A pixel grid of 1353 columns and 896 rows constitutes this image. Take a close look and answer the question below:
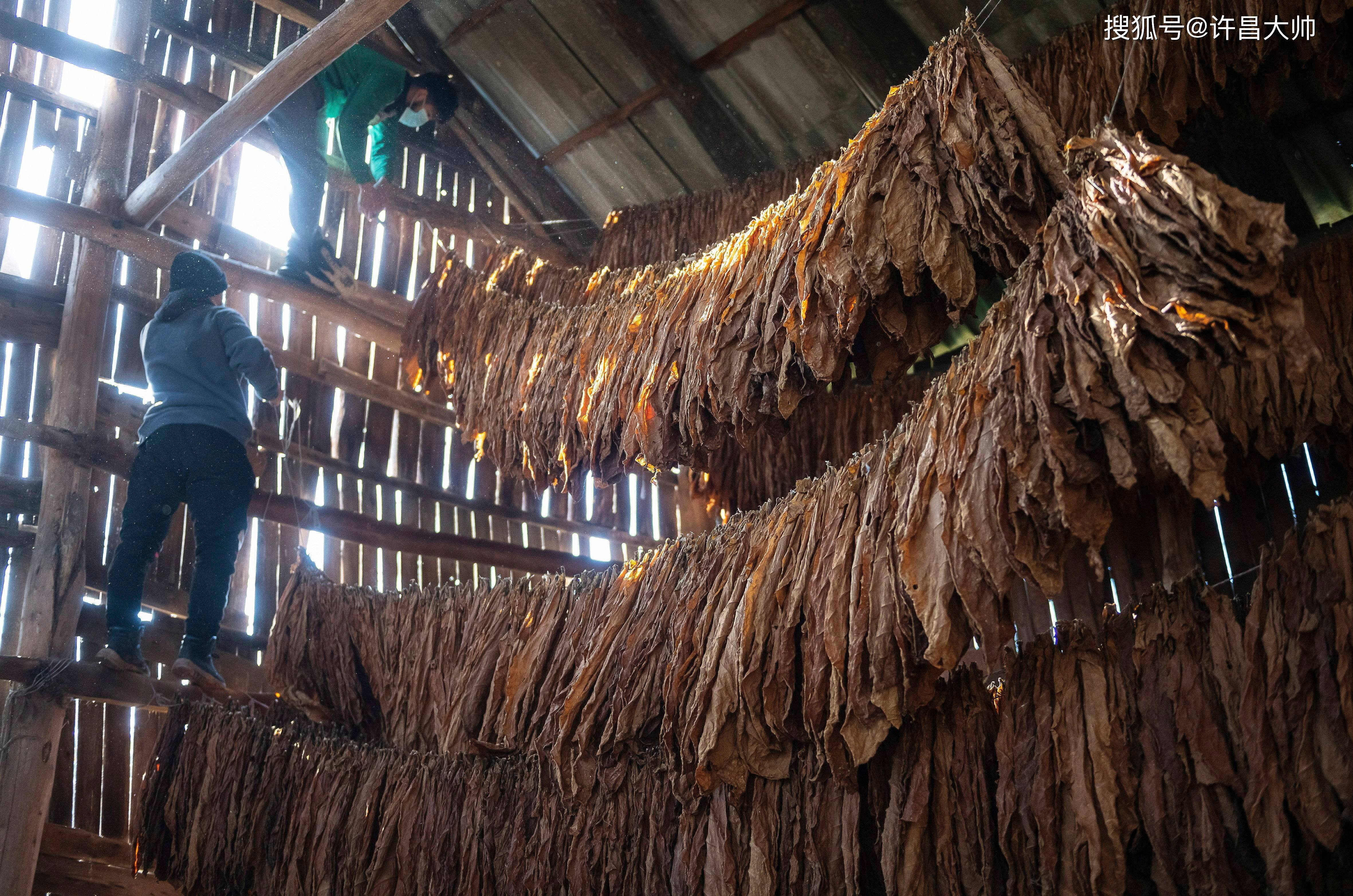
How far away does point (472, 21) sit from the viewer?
722cm

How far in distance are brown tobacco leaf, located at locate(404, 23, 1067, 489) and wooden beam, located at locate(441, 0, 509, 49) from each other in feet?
7.58

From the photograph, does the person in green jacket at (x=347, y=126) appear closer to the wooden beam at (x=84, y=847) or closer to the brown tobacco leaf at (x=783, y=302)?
the brown tobacco leaf at (x=783, y=302)

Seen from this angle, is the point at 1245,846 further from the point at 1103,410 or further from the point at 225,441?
the point at 225,441

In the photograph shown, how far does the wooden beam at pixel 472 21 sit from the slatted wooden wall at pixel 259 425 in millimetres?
795

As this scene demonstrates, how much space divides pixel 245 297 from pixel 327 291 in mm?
1096

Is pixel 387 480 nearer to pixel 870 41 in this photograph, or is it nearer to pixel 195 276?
pixel 195 276

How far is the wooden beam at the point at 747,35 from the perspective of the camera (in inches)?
241

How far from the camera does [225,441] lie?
535 centimetres

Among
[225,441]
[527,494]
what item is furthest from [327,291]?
[527,494]

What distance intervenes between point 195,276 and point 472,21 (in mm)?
2770

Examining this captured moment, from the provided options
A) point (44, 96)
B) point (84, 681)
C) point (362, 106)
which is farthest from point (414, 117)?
point (84, 681)

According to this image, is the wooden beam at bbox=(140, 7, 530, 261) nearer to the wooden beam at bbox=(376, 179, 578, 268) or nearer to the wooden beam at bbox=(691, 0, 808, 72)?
the wooden beam at bbox=(376, 179, 578, 268)

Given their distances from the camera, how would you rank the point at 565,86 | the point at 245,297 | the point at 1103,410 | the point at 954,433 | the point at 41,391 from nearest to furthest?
the point at 1103,410 < the point at 954,433 < the point at 41,391 < the point at 245,297 < the point at 565,86

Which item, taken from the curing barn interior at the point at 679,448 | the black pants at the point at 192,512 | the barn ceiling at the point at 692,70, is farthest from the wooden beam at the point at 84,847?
the barn ceiling at the point at 692,70
